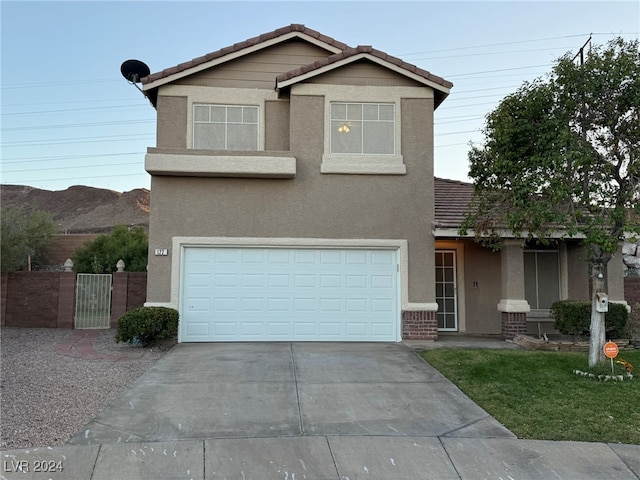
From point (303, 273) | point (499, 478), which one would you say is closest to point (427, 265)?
point (303, 273)

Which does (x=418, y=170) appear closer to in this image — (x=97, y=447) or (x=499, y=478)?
(x=499, y=478)

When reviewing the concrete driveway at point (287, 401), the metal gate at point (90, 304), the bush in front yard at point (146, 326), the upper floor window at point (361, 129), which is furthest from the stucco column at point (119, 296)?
the upper floor window at point (361, 129)

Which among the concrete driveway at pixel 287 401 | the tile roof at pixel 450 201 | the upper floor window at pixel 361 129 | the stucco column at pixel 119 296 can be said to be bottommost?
the concrete driveway at pixel 287 401

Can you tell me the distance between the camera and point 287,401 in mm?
7070

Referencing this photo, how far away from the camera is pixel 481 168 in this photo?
9.69 metres

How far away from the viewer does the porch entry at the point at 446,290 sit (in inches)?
550

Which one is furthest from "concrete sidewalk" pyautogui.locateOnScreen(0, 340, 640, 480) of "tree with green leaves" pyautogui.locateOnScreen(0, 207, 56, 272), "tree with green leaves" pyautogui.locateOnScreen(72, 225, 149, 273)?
"tree with green leaves" pyautogui.locateOnScreen(72, 225, 149, 273)

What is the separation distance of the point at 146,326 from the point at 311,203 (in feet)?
15.3

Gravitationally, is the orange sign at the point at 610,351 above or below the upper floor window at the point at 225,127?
below

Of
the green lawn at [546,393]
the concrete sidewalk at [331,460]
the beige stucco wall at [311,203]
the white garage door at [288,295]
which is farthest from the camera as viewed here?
the beige stucco wall at [311,203]

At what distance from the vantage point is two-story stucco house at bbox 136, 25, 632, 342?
1177 cm

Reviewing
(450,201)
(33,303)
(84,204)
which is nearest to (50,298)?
(33,303)

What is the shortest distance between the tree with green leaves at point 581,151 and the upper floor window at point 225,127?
20.0 feet

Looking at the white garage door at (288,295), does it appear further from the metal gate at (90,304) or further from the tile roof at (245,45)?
the tile roof at (245,45)
